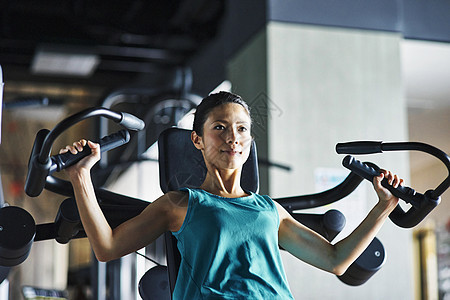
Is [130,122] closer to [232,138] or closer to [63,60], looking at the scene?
[232,138]

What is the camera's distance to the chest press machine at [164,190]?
1262mm

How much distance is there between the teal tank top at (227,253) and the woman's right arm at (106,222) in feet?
0.12

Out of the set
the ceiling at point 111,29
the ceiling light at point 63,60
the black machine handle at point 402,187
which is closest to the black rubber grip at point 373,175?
the black machine handle at point 402,187

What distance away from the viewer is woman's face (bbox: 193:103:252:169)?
1.35m

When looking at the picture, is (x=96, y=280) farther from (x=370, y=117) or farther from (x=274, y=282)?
(x=274, y=282)

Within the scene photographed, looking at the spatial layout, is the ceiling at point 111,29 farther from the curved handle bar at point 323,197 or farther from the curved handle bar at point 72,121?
the curved handle bar at point 72,121

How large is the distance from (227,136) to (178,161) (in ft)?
A: 0.80

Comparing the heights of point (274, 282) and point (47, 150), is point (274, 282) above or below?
below

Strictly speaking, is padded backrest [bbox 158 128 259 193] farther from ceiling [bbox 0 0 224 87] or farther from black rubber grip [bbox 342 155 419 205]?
ceiling [bbox 0 0 224 87]

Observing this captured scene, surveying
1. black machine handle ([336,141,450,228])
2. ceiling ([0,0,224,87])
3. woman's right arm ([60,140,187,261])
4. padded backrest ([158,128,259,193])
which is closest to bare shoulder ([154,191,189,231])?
woman's right arm ([60,140,187,261])

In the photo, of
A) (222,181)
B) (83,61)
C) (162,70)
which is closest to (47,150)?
(222,181)

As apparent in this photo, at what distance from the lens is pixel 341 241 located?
1.43 m

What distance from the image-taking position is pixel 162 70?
253 inches

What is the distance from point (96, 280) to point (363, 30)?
1877mm
